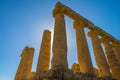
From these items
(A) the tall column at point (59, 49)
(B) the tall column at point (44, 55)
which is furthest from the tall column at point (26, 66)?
(A) the tall column at point (59, 49)

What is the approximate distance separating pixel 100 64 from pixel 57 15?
10378mm

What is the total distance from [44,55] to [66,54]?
14.5 feet

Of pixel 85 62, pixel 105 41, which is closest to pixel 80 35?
pixel 85 62

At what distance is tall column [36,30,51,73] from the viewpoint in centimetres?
1714

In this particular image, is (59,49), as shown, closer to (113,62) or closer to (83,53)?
(83,53)

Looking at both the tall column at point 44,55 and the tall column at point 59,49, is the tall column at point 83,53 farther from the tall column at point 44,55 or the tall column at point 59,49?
the tall column at point 44,55

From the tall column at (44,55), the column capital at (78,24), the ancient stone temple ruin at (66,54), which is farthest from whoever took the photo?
the column capital at (78,24)

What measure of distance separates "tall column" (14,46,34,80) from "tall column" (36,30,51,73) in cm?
683

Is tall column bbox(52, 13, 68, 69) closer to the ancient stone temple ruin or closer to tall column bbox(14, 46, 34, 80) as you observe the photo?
the ancient stone temple ruin

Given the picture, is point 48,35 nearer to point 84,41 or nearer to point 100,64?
point 84,41

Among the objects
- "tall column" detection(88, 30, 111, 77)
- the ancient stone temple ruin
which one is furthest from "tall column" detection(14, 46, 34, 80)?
"tall column" detection(88, 30, 111, 77)

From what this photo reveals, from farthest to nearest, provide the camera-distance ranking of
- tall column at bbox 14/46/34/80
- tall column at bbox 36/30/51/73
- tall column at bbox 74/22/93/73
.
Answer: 1. tall column at bbox 14/46/34/80
2. tall column at bbox 36/30/51/73
3. tall column at bbox 74/22/93/73

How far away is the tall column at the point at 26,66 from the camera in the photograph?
23.2 m

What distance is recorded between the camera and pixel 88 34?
81.0 feet
